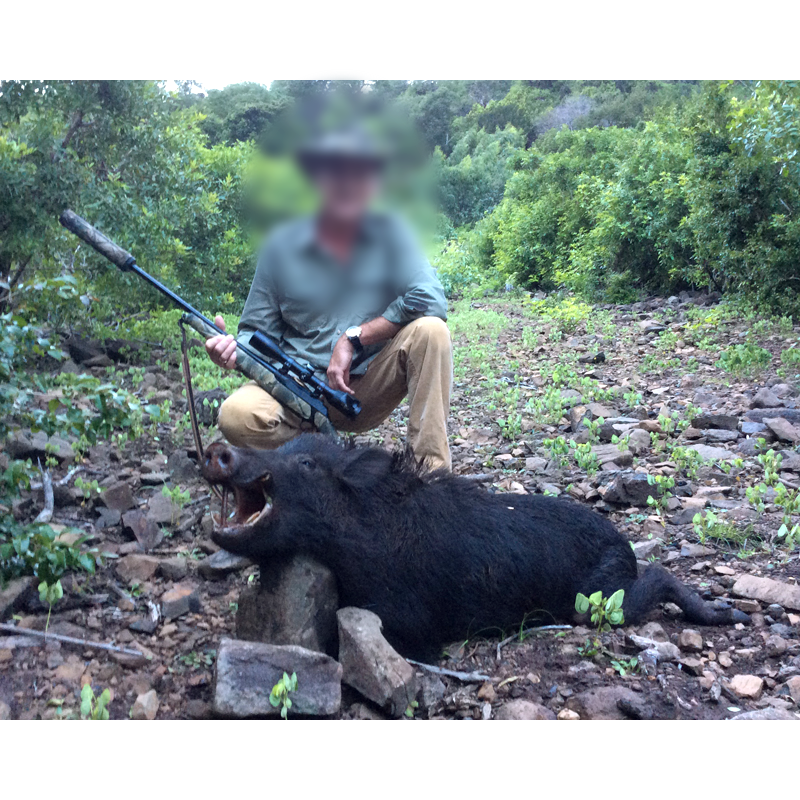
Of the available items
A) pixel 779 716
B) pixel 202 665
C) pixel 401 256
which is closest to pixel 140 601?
pixel 202 665

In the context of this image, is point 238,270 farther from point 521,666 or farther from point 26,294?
point 521,666

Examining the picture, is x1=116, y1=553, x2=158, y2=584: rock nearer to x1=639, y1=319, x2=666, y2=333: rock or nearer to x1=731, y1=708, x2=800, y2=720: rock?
x1=731, y1=708, x2=800, y2=720: rock

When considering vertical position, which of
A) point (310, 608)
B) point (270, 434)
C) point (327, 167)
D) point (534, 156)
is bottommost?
point (310, 608)

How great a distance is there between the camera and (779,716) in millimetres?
2250

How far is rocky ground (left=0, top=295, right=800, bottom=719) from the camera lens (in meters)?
2.47

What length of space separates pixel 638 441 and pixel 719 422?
0.67 m

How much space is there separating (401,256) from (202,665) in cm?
186

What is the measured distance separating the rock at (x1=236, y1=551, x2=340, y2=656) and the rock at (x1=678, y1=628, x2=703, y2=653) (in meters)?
1.27

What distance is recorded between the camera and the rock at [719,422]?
16.9 ft

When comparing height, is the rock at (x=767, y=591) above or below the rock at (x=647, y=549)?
above

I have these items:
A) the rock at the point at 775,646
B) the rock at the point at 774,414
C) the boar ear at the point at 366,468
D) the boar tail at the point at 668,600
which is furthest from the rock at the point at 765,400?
the boar ear at the point at 366,468

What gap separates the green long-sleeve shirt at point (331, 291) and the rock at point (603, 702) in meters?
1.89

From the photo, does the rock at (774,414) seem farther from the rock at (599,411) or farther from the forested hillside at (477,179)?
the forested hillside at (477,179)

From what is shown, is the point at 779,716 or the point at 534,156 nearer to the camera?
the point at 779,716
